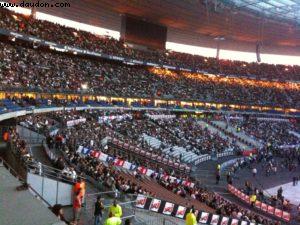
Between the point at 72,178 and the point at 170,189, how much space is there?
10999mm

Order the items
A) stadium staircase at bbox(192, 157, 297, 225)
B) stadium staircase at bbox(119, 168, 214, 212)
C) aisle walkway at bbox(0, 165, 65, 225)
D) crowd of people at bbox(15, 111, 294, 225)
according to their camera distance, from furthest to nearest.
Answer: stadium staircase at bbox(192, 157, 297, 225) → stadium staircase at bbox(119, 168, 214, 212) → crowd of people at bbox(15, 111, 294, 225) → aisle walkway at bbox(0, 165, 65, 225)

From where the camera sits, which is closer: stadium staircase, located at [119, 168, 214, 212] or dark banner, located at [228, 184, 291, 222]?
stadium staircase, located at [119, 168, 214, 212]

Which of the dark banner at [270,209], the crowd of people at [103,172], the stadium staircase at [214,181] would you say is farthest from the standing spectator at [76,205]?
the dark banner at [270,209]

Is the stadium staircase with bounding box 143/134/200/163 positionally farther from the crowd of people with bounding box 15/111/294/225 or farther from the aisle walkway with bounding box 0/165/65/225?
the aisle walkway with bounding box 0/165/65/225

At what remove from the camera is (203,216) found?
770 inches

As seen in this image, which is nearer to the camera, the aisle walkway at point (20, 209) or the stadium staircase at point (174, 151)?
the aisle walkway at point (20, 209)

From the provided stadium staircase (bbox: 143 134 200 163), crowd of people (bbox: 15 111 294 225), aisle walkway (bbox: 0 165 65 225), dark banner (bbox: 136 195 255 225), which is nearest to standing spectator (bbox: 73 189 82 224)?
aisle walkway (bbox: 0 165 65 225)

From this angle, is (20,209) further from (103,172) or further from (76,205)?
(103,172)

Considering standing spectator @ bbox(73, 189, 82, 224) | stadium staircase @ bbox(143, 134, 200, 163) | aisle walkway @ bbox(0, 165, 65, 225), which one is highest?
aisle walkway @ bbox(0, 165, 65, 225)

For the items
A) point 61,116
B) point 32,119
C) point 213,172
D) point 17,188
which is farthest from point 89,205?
point 213,172

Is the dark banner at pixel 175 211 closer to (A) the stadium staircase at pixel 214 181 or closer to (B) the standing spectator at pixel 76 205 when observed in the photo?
(B) the standing spectator at pixel 76 205

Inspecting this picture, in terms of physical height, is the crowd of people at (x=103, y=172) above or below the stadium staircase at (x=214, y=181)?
above

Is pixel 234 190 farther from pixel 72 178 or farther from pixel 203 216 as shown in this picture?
pixel 72 178

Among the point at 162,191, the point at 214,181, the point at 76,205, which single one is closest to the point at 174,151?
the point at 214,181
